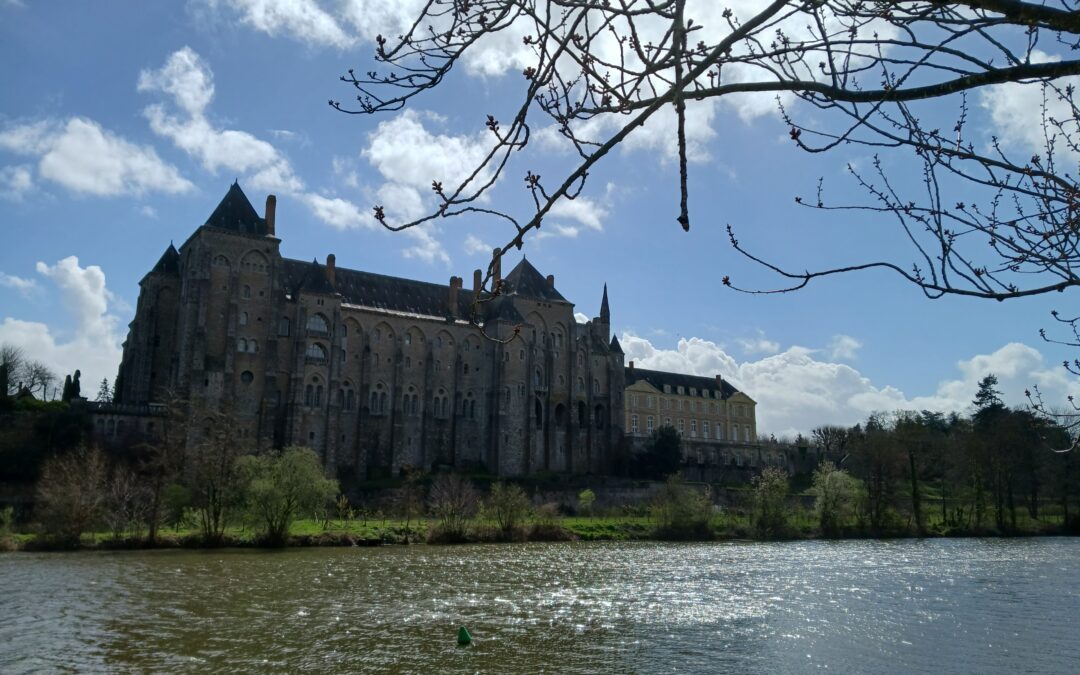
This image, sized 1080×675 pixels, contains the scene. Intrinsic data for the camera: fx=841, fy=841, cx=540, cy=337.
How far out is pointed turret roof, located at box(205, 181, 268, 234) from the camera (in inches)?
2186

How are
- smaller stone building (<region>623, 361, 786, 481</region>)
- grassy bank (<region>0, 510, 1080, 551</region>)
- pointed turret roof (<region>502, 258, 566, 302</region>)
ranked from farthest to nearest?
1. smaller stone building (<region>623, 361, 786, 481</region>)
2. pointed turret roof (<region>502, 258, 566, 302</region>)
3. grassy bank (<region>0, 510, 1080, 551</region>)

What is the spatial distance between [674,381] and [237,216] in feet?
145

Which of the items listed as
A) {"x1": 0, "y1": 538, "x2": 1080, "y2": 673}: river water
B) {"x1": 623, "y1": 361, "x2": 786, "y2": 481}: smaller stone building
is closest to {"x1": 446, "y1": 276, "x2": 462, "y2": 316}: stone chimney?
{"x1": 623, "y1": 361, "x2": 786, "y2": 481}: smaller stone building

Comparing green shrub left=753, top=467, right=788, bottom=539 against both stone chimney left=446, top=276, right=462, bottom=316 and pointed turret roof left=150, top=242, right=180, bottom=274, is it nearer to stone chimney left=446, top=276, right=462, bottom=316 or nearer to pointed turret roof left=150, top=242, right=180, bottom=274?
stone chimney left=446, top=276, right=462, bottom=316

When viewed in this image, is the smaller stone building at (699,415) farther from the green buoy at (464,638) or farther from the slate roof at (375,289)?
the green buoy at (464,638)

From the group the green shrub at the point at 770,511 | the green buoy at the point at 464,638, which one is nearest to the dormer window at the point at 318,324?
the green shrub at the point at 770,511

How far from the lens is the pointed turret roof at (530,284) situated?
6756 cm

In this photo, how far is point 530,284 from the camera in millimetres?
68562

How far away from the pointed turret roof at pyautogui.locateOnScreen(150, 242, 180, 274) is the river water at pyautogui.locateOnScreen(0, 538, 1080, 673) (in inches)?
1202

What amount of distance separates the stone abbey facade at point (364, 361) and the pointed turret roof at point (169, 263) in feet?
0.34

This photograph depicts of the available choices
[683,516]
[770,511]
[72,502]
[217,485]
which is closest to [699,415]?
[770,511]

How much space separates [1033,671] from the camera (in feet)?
43.4

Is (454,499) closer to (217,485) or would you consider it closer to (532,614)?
(217,485)

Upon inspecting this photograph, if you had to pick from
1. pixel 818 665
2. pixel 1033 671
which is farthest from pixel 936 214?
pixel 1033 671
